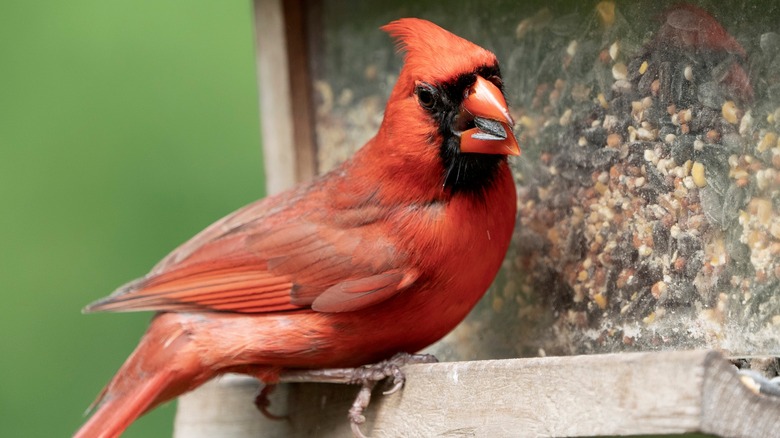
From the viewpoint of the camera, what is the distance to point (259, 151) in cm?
456

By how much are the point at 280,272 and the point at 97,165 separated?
2072mm

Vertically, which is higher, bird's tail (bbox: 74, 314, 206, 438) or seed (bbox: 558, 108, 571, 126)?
seed (bbox: 558, 108, 571, 126)

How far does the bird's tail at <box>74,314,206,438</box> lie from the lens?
2449mm

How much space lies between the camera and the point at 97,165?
14.3ft

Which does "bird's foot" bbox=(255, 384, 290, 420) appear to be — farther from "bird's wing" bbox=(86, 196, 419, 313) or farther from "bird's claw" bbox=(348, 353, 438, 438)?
"bird's claw" bbox=(348, 353, 438, 438)

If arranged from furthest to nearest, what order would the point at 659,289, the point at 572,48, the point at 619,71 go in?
1. the point at 572,48
2. the point at 619,71
3. the point at 659,289

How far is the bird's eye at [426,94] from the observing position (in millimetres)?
2325

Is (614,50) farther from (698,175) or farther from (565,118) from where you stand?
(698,175)

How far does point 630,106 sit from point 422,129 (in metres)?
0.39

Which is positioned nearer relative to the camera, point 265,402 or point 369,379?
point 369,379

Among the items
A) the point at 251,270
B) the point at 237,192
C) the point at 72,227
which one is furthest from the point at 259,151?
the point at 251,270

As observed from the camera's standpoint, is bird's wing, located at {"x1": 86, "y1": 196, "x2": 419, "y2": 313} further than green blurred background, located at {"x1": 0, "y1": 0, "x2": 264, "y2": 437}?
No

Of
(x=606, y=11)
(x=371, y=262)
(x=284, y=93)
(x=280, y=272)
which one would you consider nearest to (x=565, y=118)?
(x=606, y=11)

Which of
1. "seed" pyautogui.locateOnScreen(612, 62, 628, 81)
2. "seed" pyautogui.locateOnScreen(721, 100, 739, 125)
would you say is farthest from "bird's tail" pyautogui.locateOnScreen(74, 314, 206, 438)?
"seed" pyautogui.locateOnScreen(721, 100, 739, 125)
